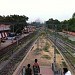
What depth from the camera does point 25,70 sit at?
49.7ft

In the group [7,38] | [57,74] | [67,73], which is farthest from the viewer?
[7,38]

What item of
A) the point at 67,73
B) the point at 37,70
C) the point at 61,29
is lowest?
the point at 61,29

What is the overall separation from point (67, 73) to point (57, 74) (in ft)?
34.9

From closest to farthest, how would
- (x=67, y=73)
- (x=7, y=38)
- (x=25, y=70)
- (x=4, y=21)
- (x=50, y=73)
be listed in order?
1. (x=67, y=73)
2. (x=25, y=70)
3. (x=50, y=73)
4. (x=7, y=38)
5. (x=4, y=21)

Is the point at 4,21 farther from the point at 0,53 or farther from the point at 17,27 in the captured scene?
the point at 0,53

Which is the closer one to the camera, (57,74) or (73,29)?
(57,74)

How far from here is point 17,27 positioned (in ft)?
306

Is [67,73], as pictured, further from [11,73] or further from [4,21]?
[4,21]

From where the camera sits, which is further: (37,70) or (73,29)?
(73,29)

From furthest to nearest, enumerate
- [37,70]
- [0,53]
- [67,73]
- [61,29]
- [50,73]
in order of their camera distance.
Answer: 1. [61,29]
2. [0,53]
3. [50,73]
4. [37,70]
5. [67,73]

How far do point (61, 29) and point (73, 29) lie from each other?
23.8 metres

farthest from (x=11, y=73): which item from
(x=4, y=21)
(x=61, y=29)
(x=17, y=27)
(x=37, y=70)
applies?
(x=61, y=29)

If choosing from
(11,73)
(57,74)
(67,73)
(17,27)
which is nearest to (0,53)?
(11,73)

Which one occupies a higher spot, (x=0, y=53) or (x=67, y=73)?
(x=67, y=73)
